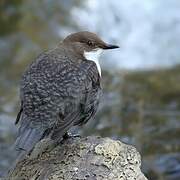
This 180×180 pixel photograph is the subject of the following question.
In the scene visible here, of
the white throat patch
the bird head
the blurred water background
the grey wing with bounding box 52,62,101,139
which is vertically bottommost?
the grey wing with bounding box 52,62,101,139

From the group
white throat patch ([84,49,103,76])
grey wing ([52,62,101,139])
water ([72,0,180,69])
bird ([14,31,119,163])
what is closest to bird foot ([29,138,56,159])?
bird ([14,31,119,163])

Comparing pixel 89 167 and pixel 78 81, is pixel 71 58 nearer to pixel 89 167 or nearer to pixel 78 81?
pixel 78 81

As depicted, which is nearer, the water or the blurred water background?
the blurred water background

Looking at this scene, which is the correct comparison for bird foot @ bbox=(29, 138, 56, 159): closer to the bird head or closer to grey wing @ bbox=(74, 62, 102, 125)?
grey wing @ bbox=(74, 62, 102, 125)

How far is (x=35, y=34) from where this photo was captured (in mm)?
8938

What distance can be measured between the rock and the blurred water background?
187 centimetres

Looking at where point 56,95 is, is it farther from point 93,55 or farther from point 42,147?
point 93,55

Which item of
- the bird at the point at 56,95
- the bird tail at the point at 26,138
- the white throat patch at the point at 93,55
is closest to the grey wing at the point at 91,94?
the bird at the point at 56,95

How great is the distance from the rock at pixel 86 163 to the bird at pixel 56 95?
0.38ft

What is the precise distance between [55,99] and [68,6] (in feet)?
19.9

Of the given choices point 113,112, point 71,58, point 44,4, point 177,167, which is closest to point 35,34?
point 44,4

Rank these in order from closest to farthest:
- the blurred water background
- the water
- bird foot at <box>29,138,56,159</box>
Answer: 1. bird foot at <box>29,138,56,159</box>
2. the blurred water background
3. the water

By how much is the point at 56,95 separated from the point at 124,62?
5.14 metres

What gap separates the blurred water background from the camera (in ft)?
20.9
